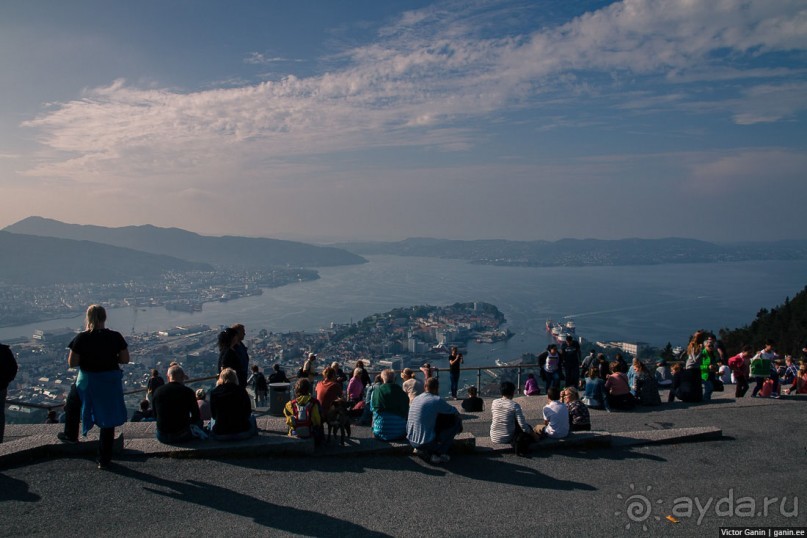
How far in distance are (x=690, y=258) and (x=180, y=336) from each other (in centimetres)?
12433

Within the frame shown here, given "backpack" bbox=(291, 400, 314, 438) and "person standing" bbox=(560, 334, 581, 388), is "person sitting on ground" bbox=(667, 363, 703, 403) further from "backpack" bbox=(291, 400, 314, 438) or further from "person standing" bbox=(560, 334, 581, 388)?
"backpack" bbox=(291, 400, 314, 438)

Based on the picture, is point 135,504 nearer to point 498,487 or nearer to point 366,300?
point 498,487

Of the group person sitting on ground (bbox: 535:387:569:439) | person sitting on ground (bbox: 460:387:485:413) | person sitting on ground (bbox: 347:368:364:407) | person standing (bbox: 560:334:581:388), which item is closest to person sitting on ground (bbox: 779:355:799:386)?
person standing (bbox: 560:334:581:388)

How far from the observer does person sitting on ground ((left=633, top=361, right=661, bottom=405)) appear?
1042 centimetres

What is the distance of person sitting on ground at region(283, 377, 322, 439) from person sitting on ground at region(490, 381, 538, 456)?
2193 mm

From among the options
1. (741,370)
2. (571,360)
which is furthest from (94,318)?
(741,370)

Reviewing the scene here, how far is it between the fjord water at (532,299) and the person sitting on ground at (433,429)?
26889mm

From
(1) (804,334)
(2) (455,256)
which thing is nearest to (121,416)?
(1) (804,334)

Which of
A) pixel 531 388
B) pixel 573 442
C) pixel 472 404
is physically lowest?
pixel 531 388

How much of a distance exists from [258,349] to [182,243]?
70996 mm

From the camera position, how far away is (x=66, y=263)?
5762 centimetres

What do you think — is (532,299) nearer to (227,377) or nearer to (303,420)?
(303,420)

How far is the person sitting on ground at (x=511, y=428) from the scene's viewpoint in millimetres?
6789

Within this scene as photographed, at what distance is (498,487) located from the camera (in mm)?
5797
